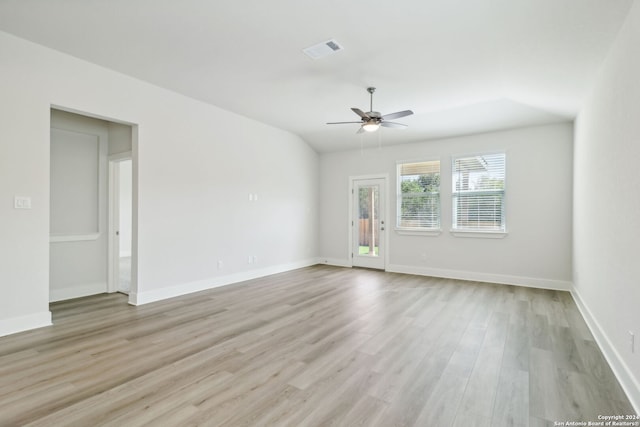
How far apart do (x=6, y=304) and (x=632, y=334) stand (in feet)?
18.5

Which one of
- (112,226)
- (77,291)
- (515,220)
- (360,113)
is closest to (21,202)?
(112,226)

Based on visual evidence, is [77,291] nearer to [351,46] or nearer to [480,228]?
[351,46]

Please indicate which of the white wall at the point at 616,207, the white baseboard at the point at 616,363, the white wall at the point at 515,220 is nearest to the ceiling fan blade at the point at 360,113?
the white wall at the point at 616,207

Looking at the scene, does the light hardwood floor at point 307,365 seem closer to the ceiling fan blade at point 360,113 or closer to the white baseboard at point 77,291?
the white baseboard at point 77,291

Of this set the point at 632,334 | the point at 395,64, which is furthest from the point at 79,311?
the point at 632,334

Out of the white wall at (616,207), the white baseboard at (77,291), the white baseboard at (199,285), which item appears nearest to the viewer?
the white wall at (616,207)

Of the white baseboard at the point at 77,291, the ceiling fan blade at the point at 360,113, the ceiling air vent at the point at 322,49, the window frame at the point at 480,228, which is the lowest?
the white baseboard at the point at 77,291

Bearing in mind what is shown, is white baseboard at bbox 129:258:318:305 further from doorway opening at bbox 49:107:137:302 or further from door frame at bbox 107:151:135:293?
door frame at bbox 107:151:135:293

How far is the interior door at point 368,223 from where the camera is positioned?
7355 mm

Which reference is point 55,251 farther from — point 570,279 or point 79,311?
point 570,279

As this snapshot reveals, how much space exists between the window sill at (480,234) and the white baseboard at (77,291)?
639 centimetres

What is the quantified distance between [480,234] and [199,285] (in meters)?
5.19

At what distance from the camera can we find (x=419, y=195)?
271 inches

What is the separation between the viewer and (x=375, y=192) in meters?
7.48
